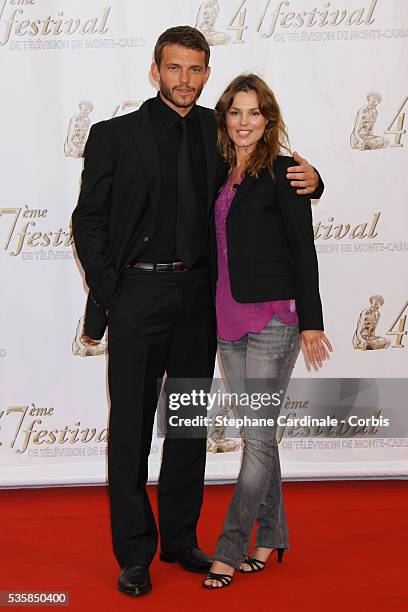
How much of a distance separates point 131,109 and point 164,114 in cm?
114

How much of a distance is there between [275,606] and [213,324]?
99cm

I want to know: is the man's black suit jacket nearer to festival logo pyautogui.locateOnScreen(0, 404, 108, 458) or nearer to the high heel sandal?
the high heel sandal

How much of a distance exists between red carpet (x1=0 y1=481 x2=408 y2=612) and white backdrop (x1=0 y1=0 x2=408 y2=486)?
23 cm

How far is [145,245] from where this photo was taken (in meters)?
2.97

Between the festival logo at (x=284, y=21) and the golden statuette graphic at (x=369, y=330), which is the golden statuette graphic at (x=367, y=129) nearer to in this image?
the festival logo at (x=284, y=21)

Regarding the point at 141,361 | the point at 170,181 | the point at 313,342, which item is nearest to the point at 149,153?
the point at 170,181

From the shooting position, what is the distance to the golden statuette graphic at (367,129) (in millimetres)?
4199

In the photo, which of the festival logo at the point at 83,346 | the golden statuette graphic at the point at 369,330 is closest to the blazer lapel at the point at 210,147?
the festival logo at the point at 83,346

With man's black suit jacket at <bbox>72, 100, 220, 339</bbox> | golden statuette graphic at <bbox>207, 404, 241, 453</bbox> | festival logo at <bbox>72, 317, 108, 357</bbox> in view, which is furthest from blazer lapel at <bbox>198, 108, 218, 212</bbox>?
golden statuette graphic at <bbox>207, 404, 241, 453</bbox>

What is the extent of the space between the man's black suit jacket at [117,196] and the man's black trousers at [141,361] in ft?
0.26

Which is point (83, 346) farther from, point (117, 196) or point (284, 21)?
point (284, 21)

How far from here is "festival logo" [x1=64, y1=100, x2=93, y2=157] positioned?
162 inches

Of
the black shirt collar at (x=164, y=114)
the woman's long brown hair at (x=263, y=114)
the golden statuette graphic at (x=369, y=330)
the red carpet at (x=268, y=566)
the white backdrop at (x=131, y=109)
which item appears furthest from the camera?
the golden statuette graphic at (x=369, y=330)

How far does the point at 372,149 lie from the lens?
4227 millimetres
